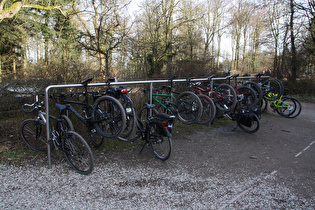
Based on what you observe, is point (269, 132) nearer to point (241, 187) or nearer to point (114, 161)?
point (241, 187)

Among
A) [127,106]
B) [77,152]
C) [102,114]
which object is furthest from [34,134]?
[127,106]

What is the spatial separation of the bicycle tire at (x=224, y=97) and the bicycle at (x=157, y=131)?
6.95 ft

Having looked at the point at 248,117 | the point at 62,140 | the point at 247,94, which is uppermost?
the point at 247,94

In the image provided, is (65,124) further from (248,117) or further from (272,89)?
(272,89)

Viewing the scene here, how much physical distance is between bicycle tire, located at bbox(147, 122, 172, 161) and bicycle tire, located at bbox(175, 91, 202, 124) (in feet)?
3.38

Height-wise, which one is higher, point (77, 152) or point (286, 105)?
point (286, 105)

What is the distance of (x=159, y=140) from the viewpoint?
11.6 feet

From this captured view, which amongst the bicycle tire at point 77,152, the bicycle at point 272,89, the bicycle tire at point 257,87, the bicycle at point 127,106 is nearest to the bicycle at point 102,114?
the bicycle at point 127,106

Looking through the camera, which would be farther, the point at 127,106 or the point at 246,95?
the point at 246,95

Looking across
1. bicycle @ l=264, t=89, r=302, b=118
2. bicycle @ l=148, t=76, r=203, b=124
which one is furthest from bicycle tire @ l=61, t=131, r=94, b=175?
bicycle @ l=264, t=89, r=302, b=118

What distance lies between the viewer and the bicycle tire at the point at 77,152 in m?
3.03

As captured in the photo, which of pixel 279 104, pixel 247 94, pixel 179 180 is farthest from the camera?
pixel 279 104

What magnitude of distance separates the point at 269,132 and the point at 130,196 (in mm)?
4103

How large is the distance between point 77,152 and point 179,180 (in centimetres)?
Result: 144
